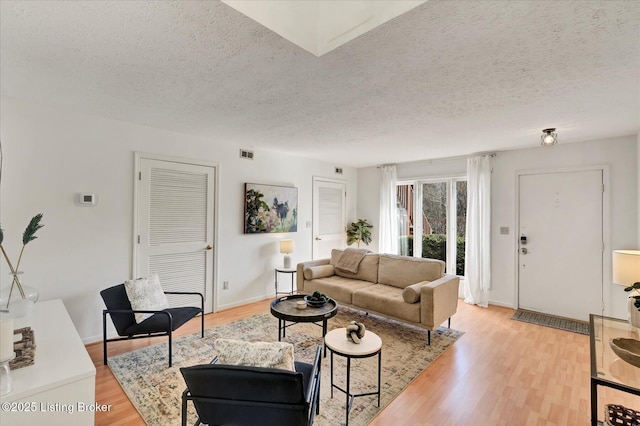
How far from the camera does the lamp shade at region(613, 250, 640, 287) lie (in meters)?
2.63

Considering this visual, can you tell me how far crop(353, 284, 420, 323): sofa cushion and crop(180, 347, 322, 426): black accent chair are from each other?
88.4 inches

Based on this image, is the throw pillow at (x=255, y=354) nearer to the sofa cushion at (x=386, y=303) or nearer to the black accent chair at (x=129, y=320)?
the black accent chair at (x=129, y=320)

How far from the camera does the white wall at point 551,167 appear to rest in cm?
362

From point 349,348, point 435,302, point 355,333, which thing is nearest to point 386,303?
point 435,302

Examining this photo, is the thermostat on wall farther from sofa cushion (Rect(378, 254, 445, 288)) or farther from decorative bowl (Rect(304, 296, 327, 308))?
sofa cushion (Rect(378, 254, 445, 288))

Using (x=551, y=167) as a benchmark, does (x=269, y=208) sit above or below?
below

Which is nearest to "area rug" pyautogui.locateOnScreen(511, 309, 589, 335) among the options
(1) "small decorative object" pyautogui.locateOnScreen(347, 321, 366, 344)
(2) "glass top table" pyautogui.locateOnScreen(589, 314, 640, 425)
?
(2) "glass top table" pyautogui.locateOnScreen(589, 314, 640, 425)

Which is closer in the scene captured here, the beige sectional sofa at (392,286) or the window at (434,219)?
the beige sectional sofa at (392,286)

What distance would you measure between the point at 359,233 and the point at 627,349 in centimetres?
449

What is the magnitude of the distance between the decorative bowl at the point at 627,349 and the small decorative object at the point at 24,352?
11.1 ft

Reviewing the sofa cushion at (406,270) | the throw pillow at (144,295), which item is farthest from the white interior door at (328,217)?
the throw pillow at (144,295)

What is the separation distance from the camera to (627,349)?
1.86 m

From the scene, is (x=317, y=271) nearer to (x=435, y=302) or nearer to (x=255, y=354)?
(x=435, y=302)

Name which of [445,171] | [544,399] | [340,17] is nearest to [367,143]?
[445,171]
